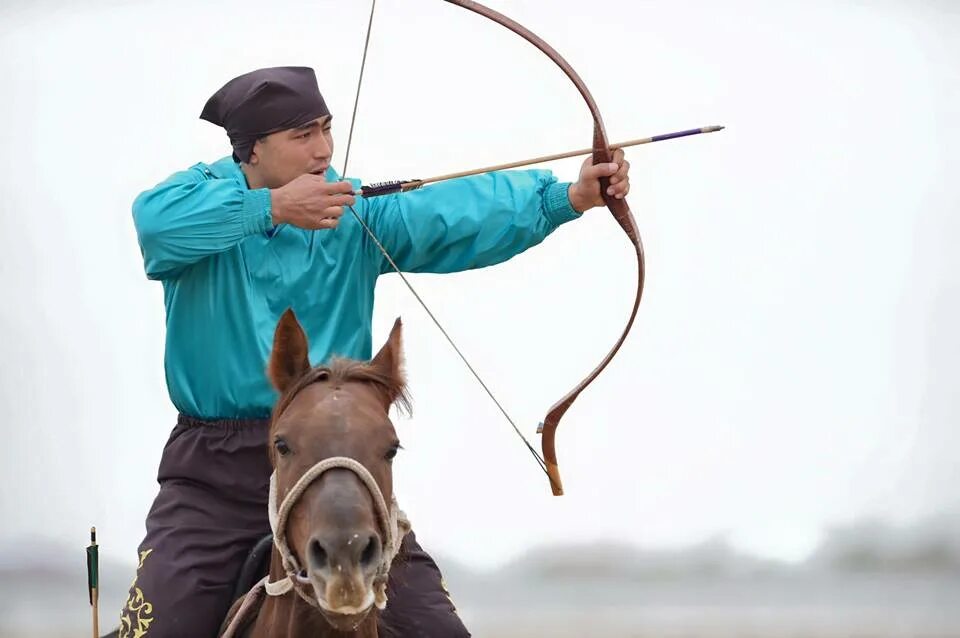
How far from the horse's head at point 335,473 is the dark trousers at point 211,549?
387mm

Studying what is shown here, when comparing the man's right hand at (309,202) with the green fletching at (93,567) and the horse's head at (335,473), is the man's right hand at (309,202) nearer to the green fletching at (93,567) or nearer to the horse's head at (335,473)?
the horse's head at (335,473)

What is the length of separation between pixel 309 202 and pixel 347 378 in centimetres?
51

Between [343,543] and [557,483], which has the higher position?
[557,483]

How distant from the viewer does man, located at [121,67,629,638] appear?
3.14 m

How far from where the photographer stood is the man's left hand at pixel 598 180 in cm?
326

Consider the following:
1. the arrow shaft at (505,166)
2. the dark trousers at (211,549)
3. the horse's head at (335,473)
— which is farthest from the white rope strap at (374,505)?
the arrow shaft at (505,166)

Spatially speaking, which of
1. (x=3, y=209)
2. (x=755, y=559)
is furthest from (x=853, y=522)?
(x=3, y=209)

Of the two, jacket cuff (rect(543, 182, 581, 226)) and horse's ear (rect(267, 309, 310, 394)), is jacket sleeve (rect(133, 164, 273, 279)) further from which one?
jacket cuff (rect(543, 182, 581, 226))

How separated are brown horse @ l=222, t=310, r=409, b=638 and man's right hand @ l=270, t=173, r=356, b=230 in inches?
15.9

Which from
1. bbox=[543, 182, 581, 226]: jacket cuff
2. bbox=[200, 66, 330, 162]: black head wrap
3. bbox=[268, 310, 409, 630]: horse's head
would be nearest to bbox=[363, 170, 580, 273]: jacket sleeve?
bbox=[543, 182, 581, 226]: jacket cuff

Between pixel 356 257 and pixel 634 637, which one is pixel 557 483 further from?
pixel 634 637

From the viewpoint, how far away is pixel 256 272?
336 centimetres

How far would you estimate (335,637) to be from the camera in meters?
2.71

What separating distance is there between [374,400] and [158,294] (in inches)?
151
